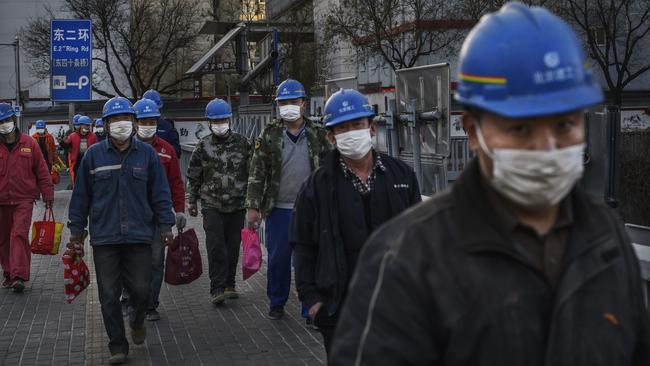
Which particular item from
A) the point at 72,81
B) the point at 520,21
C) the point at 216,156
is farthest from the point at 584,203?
the point at 72,81

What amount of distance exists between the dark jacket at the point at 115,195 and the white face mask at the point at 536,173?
18.7ft

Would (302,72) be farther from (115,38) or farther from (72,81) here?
(72,81)

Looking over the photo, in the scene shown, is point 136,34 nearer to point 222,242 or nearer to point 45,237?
point 45,237

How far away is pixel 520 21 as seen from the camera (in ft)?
6.98

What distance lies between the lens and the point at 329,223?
5.30 metres

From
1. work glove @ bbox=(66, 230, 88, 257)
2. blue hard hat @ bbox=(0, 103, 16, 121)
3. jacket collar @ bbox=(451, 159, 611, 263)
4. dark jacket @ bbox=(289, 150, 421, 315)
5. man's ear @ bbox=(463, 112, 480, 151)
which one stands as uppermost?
blue hard hat @ bbox=(0, 103, 16, 121)

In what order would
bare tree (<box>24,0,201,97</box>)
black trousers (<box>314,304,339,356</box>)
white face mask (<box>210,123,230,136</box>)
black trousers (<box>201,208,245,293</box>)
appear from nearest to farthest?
black trousers (<box>314,304,339,356</box>) → black trousers (<box>201,208,245,293</box>) → white face mask (<box>210,123,230,136</box>) → bare tree (<box>24,0,201,97</box>)

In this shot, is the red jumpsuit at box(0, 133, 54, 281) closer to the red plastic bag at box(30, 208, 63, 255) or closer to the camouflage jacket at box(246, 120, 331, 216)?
the red plastic bag at box(30, 208, 63, 255)

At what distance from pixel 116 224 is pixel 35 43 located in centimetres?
4216

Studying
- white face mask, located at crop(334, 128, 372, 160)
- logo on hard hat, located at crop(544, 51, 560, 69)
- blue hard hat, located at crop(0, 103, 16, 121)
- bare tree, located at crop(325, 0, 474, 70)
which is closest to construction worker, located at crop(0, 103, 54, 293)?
blue hard hat, located at crop(0, 103, 16, 121)

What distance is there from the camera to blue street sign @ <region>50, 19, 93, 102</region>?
1936 cm

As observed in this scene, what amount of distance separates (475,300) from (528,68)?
473 millimetres

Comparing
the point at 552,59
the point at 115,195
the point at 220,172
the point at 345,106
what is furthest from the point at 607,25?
the point at 552,59

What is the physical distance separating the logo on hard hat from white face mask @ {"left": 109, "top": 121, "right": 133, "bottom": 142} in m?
6.00
